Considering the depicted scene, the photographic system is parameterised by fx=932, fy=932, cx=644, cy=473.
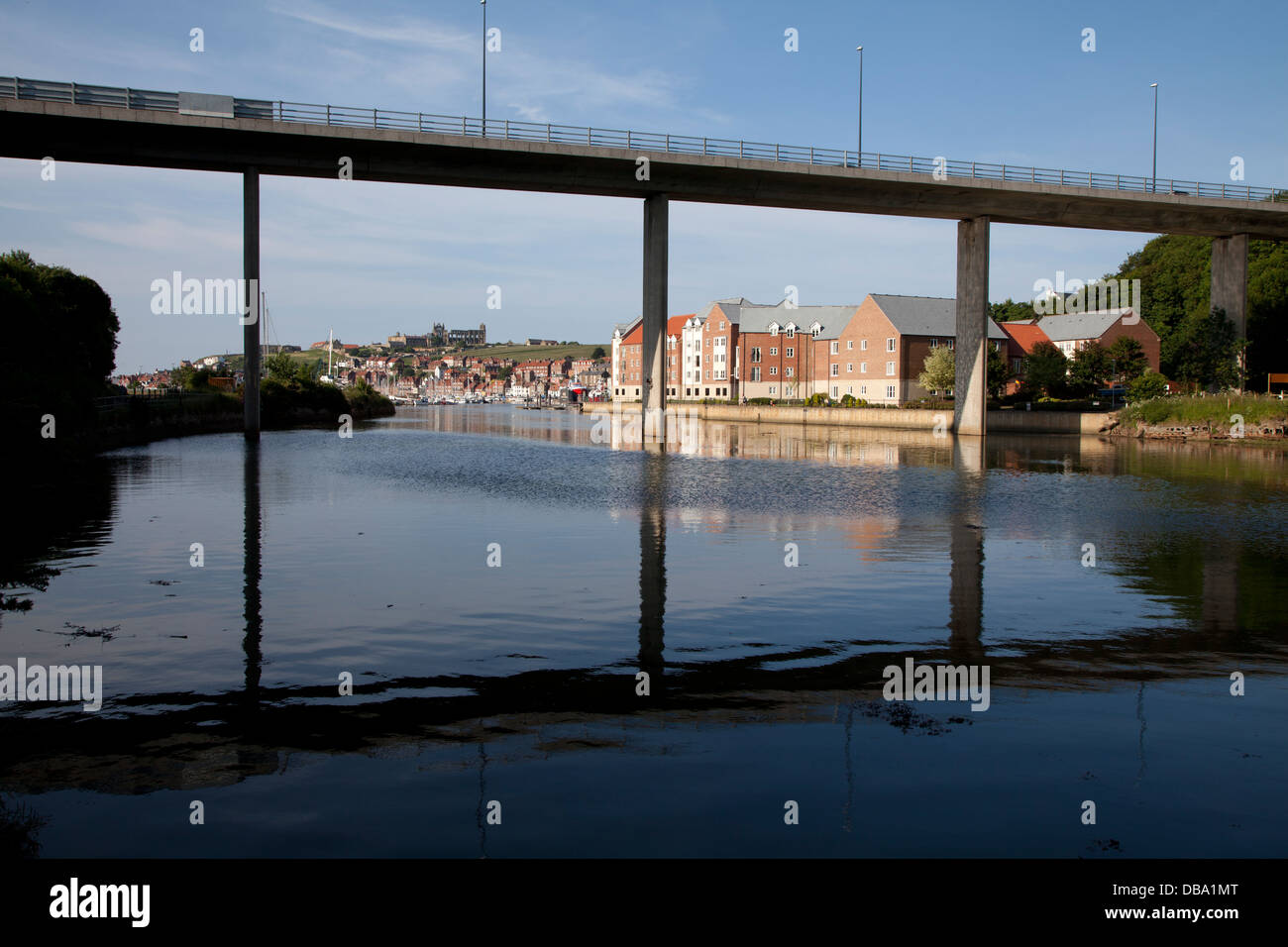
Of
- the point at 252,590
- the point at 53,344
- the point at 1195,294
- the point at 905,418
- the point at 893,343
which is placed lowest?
the point at 252,590

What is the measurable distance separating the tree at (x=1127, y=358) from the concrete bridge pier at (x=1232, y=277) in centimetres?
1372

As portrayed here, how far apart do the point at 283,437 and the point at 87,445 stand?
18.1 meters

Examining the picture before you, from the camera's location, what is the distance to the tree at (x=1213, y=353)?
7438 centimetres

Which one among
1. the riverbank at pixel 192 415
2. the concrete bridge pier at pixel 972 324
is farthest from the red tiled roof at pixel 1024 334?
the riverbank at pixel 192 415

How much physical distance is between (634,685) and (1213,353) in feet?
264

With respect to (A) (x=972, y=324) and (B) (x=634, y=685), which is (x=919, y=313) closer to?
(A) (x=972, y=324)

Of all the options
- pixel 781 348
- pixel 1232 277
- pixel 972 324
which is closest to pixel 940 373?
pixel 1232 277

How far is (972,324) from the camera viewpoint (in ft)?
225

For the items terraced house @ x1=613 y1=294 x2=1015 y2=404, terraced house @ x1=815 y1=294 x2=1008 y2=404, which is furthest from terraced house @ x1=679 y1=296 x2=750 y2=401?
terraced house @ x1=815 y1=294 x2=1008 y2=404

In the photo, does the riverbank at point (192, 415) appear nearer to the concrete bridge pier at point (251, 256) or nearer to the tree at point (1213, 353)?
the concrete bridge pier at point (251, 256)
